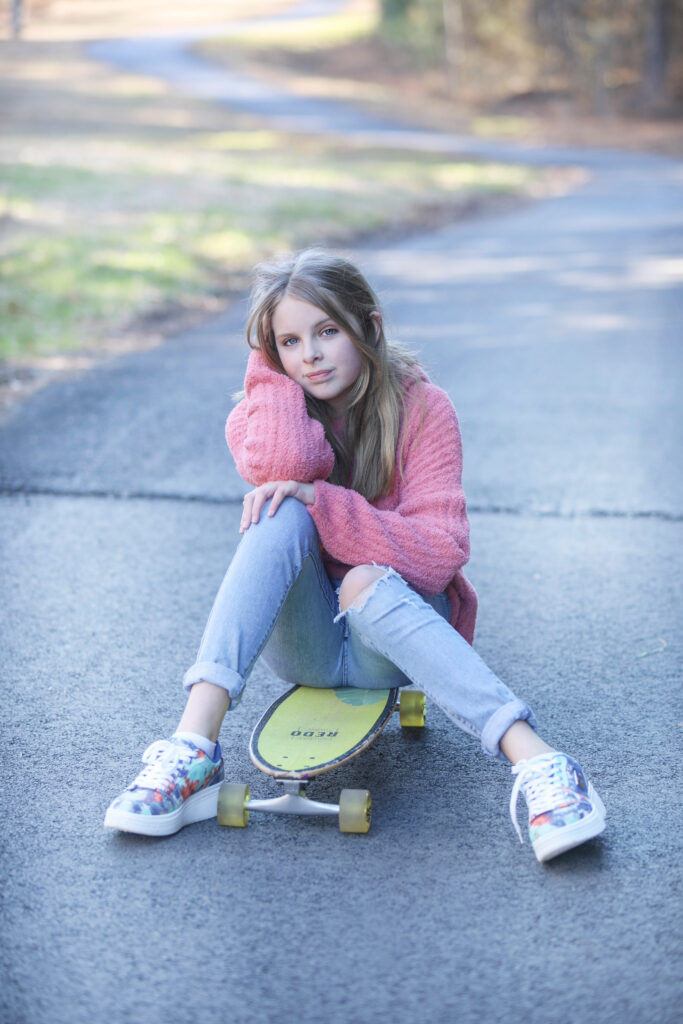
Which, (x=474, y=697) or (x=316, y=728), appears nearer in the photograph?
(x=474, y=697)

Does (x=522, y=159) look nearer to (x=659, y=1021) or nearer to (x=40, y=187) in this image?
(x=40, y=187)

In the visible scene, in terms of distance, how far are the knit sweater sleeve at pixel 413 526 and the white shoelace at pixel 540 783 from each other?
0.50 m

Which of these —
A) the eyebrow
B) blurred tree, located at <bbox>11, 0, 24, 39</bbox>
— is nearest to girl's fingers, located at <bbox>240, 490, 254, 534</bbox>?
the eyebrow

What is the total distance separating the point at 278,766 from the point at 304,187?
12.5 meters

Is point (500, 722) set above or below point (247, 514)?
below

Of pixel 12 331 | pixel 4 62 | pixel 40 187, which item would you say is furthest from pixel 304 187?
pixel 4 62

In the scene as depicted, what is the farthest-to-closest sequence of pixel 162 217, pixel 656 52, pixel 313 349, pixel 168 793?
pixel 656 52 → pixel 162 217 → pixel 313 349 → pixel 168 793

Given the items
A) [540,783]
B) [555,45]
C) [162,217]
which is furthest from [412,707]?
[555,45]

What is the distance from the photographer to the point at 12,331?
24.2 ft

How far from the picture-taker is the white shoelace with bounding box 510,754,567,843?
2.37 m

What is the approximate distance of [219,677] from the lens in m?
2.51

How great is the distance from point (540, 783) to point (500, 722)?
15 centimetres

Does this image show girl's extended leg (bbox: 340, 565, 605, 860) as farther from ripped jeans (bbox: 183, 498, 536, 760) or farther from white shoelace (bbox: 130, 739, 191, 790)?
white shoelace (bbox: 130, 739, 191, 790)

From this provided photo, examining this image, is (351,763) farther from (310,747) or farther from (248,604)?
(248,604)
